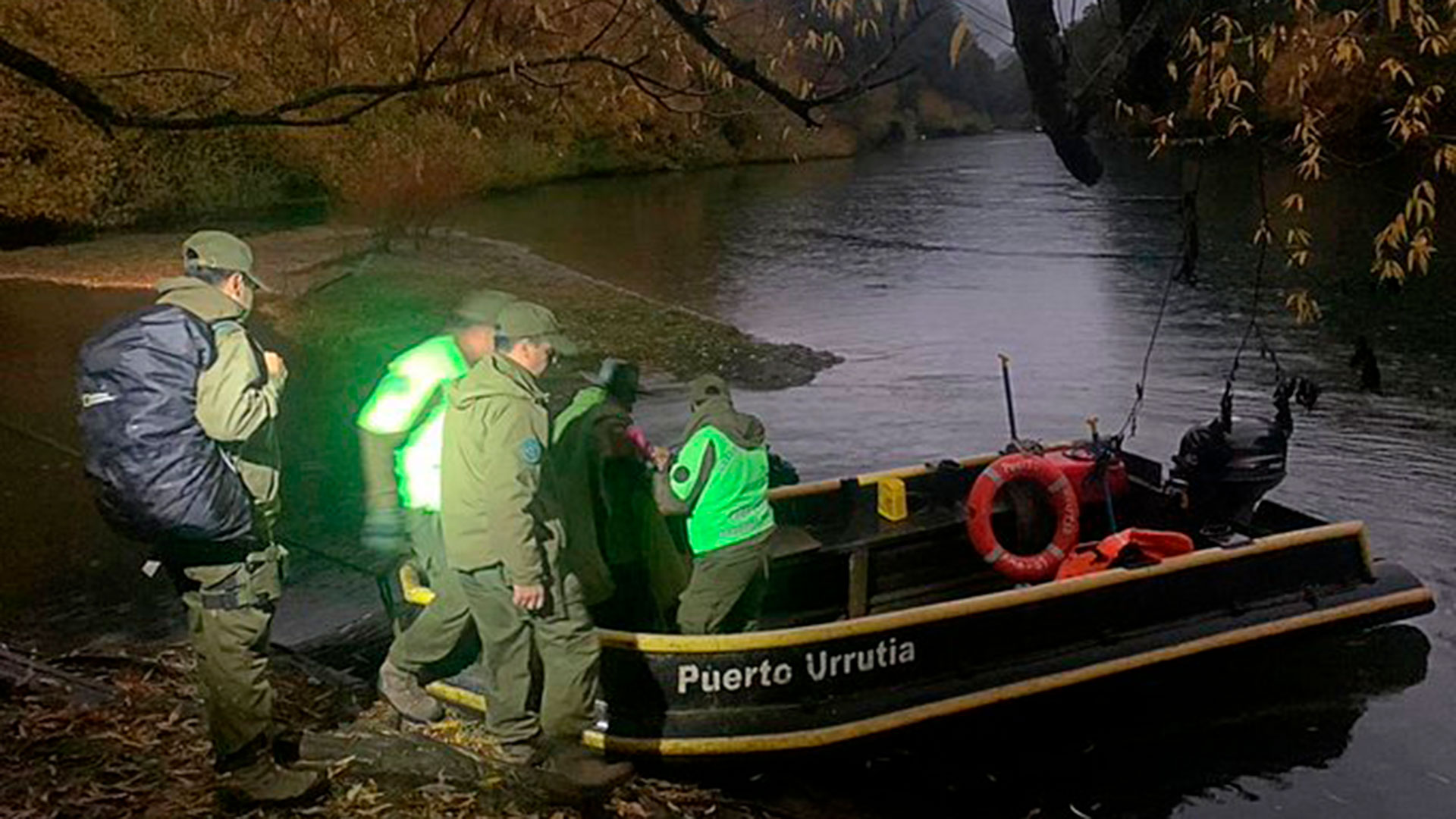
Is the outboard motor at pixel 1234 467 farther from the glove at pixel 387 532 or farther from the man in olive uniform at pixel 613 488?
the glove at pixel 387 532

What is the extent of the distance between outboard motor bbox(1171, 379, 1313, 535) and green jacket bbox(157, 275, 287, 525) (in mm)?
6968

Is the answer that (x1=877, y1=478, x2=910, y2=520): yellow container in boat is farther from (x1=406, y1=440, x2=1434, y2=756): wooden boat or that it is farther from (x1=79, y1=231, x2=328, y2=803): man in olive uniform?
(x1=79, y1=231, x2=328, y2=803): man in olive uniform

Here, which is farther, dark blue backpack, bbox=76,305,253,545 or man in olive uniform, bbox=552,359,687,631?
man in olive uniform, bbox=552,359,687,631

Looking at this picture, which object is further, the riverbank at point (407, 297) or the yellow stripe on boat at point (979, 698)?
the riverbank at point (407, 297)

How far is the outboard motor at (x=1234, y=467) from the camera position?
31.1 feet

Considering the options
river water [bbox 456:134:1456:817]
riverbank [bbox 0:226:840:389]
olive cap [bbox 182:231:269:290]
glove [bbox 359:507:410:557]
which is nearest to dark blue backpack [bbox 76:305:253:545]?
olive cap [bbox 182:231:269:290]

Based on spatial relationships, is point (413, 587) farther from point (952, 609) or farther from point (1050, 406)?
point (1050, 406)

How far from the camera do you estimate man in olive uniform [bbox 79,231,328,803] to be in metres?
4.80

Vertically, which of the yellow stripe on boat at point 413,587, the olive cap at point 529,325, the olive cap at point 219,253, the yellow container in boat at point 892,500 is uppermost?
the olive cap at point 219,253

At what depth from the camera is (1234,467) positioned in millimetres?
9453

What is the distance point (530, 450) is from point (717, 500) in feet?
6.04

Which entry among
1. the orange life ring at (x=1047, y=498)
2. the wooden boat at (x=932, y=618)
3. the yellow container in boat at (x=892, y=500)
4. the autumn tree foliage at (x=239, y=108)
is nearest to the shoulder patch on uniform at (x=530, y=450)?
the wooden boat at (x=932, y=618)

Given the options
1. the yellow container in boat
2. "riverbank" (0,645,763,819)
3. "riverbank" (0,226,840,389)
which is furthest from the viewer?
"riverbank" (0,226,840,389)

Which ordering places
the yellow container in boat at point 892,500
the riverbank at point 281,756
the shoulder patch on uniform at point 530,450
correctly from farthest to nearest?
the yellow container in boat at point 892,500
the riverbank at point 281,756
the shoulder patch on uniform at point 530,450
